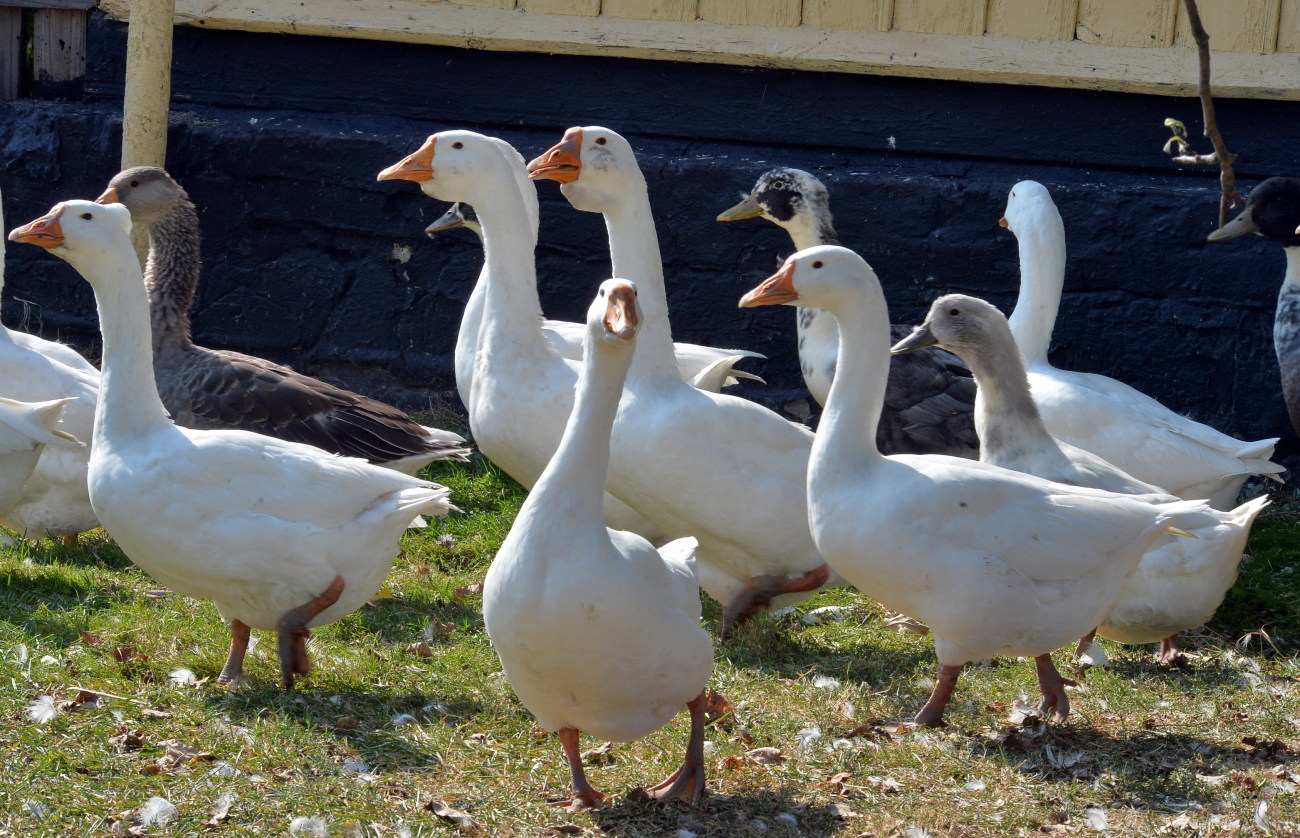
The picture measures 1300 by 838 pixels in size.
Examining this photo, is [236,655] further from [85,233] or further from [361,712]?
[85,233]

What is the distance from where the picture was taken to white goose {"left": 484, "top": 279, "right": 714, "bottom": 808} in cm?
351

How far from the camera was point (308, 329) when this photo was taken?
810cm

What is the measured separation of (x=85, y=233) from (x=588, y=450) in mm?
2166

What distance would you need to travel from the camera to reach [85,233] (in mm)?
4738

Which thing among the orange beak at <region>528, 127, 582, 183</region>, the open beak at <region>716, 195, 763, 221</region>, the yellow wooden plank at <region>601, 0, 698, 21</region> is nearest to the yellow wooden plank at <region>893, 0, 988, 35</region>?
the yellow wooden plank at <region>601, 0, 698, 21</region>

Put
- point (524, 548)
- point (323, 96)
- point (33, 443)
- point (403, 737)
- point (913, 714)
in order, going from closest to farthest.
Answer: point (524, 548), point (403, 737), point (913, 714), point (33, 443), point (323, 96)

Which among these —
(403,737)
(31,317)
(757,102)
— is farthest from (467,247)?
(403,737)

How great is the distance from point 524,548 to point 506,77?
4.74m


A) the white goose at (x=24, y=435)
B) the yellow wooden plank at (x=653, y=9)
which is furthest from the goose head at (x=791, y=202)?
the white goose at (x=24, y=435)

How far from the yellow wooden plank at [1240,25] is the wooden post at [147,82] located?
5.08 meters

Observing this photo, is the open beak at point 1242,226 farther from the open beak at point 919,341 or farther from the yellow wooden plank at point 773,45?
the open beak at point 919,341

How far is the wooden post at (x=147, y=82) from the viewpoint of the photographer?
701 centimetres

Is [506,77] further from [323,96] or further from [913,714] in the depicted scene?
[913,714]

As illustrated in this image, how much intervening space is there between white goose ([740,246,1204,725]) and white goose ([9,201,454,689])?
1.37 meters
